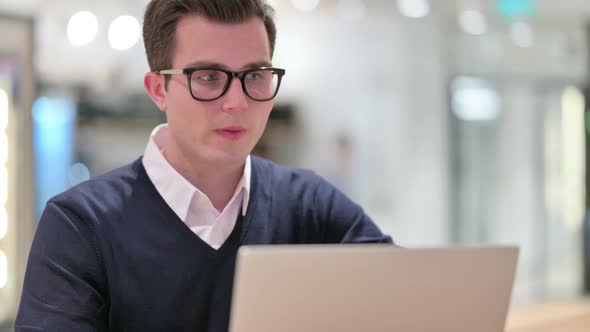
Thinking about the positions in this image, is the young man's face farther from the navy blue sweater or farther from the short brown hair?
the navy blue sweater

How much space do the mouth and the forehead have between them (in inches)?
4.2

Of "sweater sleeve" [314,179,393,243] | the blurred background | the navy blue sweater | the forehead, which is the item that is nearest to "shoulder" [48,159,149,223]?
the navy blue sweater

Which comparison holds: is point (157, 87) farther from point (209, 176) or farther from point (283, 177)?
point (283, 177)

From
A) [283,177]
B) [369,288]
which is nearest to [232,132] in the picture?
[283,177]

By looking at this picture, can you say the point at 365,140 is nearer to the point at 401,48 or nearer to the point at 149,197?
the point at 401,48

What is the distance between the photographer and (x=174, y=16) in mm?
1557

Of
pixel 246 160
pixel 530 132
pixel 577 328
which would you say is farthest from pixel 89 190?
pixel 530 132

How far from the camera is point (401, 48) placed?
7309 millimetres

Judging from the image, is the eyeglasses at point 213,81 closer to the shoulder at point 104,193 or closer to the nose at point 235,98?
the nose at point 235,98

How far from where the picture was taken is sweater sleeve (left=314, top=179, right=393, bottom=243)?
1728mm

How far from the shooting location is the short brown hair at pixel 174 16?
152cm

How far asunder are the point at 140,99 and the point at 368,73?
7.69ft

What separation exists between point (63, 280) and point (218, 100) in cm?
40

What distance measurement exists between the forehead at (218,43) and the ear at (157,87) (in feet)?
0.20
